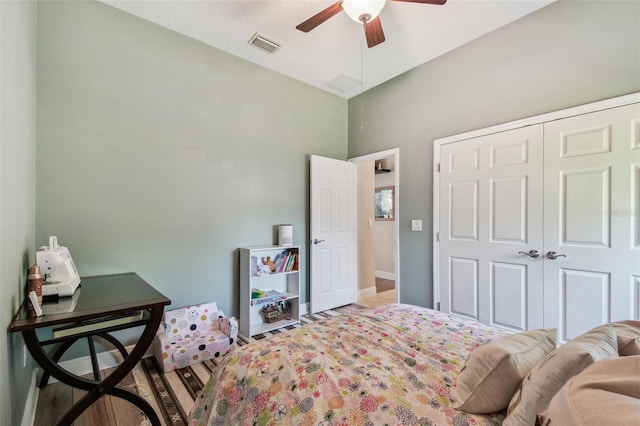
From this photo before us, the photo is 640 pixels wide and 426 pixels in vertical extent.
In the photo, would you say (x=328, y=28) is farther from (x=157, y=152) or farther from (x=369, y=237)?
(x=369, y=237)

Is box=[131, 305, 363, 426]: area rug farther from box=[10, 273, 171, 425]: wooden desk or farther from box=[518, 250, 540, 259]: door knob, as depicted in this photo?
box=[518, 250, 540, 259]: door knob

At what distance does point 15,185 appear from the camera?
55.4 inches

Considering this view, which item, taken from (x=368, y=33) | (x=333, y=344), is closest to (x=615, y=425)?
(x=333, y=344)

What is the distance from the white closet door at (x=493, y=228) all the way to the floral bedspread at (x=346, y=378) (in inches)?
49.3

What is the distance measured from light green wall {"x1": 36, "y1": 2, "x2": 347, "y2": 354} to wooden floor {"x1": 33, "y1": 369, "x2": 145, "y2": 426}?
2.76 feet

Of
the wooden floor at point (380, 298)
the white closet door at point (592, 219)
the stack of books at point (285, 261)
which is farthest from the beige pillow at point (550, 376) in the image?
the wooden floor at point (380, 298)

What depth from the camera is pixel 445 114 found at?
302 centimetres

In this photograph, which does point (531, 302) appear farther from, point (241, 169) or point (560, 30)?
point (241, 169)

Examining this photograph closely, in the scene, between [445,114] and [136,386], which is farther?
[445,114]

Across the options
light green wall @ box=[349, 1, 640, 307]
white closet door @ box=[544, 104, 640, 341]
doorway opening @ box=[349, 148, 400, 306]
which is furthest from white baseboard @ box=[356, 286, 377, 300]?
white closet door @ box=[544, 104, 640, 341]

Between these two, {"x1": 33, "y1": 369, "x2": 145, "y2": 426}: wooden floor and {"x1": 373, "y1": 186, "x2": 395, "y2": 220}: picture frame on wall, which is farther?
{"x1": 373, "y1": 186, "x2": 395, "y2": 220}: picture frame on wall

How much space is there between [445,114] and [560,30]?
1047 mm

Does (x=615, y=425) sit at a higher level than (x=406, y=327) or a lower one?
higher

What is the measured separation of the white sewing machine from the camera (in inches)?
59.4
